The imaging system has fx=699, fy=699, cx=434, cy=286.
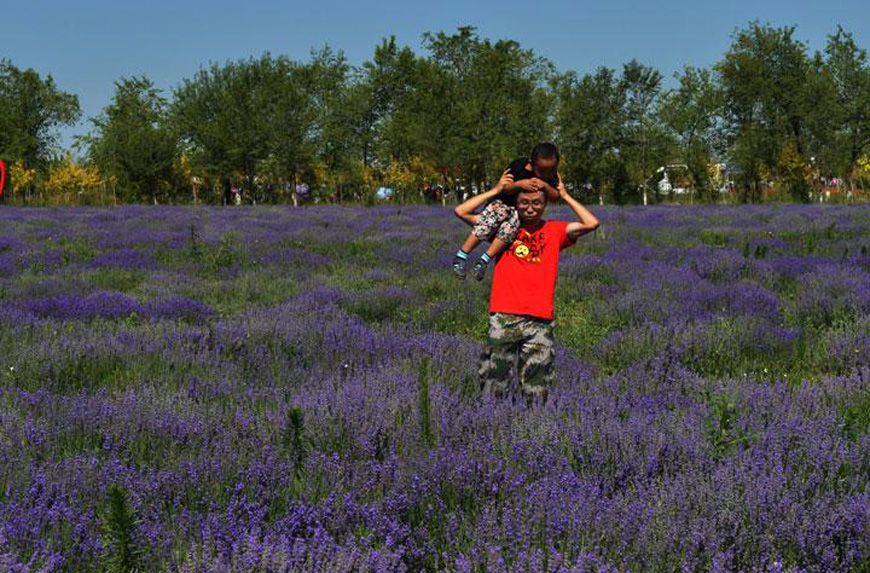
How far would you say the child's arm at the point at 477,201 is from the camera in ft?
12.4

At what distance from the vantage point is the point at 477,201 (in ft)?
12.8

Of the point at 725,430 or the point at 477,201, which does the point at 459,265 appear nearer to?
the point at 477,201

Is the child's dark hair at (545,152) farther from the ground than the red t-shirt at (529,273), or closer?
farther from the ground

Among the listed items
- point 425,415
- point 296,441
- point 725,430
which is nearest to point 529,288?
point 425,415

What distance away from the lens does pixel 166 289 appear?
8.23 m

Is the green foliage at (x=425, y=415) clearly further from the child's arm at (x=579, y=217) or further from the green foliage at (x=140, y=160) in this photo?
the green foliage at (x=140, y=160)

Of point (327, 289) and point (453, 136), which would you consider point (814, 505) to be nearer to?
point (327, 289)

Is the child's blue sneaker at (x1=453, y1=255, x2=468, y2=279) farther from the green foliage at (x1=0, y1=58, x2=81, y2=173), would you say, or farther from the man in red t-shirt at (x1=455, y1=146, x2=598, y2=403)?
the green foliage at (x1=0, y1=58, x2=81, y2=173)

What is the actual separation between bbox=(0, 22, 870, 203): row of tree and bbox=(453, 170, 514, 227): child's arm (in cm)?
3803

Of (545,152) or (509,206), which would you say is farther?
(509,206)

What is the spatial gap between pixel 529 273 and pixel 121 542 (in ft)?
8.09

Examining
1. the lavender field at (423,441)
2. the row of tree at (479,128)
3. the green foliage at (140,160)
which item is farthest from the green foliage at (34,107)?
the lavender field at (423,441)

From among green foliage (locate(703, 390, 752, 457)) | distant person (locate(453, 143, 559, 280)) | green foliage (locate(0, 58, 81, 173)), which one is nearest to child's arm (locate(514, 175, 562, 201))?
distant person (locate(453, 143, 559, 280))

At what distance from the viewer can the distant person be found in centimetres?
364
